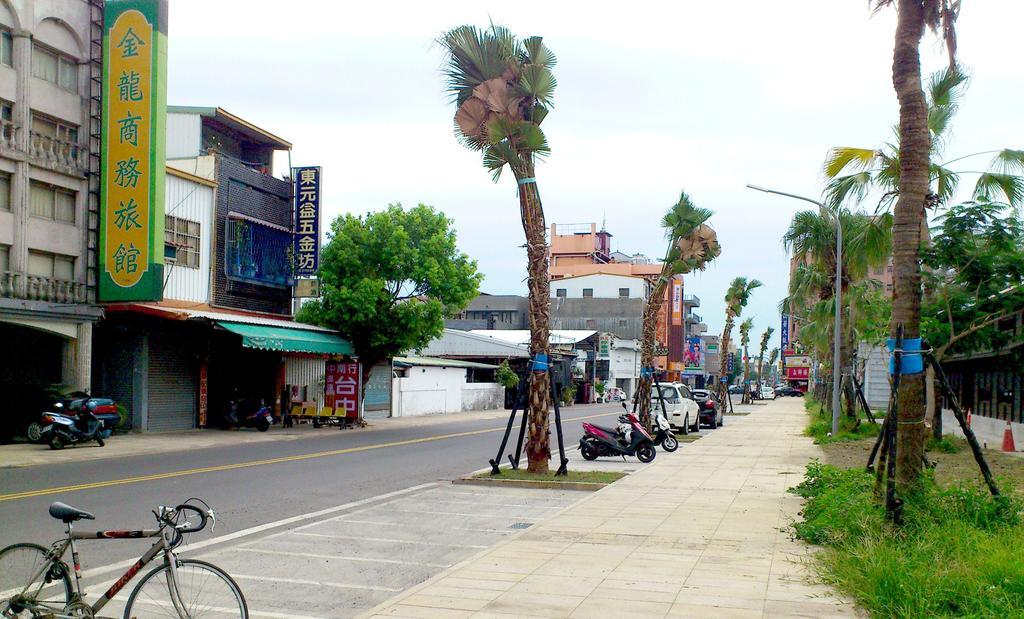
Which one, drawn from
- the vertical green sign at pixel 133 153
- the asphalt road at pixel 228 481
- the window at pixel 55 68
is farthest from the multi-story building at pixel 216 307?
the asphalt road at pixel 228 481

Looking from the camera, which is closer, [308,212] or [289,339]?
[289,339]

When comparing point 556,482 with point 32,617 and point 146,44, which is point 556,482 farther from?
point 146,44

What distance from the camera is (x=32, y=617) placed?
602 centimetres

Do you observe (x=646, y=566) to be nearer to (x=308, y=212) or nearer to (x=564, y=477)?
(x=564, y=477)

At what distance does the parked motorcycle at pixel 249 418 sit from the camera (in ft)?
98.4

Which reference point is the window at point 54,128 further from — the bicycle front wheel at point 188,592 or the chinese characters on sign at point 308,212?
the bicycle front wheel at point 188,592

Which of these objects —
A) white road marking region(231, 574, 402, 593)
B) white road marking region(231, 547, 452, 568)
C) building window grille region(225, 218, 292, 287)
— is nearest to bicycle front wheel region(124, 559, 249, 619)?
white road marking region(231, 574, 402, 593)

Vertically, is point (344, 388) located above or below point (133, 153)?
below

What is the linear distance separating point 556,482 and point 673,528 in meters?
4.96

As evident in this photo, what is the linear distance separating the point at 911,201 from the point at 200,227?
82.9ft

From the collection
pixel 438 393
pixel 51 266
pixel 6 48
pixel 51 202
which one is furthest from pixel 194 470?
pixel 438 393

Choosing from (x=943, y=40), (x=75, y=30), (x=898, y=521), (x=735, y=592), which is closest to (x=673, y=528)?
(x=898, y=521)

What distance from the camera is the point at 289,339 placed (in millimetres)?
29031

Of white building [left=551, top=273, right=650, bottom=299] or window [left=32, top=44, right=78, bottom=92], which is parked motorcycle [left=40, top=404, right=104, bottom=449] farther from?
white building [left=551, top=273, right=650, bottom=299]
